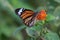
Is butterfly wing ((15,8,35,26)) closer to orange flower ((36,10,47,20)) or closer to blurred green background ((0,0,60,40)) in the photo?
orange flower ((36,10,47,20))

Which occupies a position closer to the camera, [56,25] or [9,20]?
[56,25]

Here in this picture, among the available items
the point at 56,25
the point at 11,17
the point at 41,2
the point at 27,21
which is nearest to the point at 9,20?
the point at 11,17

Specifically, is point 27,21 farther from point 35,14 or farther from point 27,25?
point 35,14

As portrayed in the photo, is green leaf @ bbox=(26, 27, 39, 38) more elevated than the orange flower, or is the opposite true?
the orange flower

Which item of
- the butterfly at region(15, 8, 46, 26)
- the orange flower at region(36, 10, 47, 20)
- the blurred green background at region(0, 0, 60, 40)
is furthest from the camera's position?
the blurred green background at region(0, 0, 60, 40)

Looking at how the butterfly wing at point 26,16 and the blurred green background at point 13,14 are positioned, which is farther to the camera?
the blurred green background at point 13,14

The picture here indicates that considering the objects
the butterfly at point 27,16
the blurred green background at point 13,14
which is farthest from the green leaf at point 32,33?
the blurred green background at point 13,14

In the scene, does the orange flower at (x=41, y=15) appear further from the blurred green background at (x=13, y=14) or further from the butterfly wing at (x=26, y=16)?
the blurred green background at (x=13, y=14)

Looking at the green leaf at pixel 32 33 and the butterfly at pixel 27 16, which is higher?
the butterfly at pixel 27 16

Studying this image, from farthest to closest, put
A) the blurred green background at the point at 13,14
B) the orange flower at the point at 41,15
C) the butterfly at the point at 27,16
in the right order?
the blurred green background at the point at 13,14 < the butterfly at the point at 27,16 < the orange flower at the point at 41,15

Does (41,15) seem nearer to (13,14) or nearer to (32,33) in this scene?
(32,33)

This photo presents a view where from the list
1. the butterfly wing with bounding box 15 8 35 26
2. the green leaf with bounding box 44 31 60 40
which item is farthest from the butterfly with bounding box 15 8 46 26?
the green leaf with bounding box 44 31 60 40
